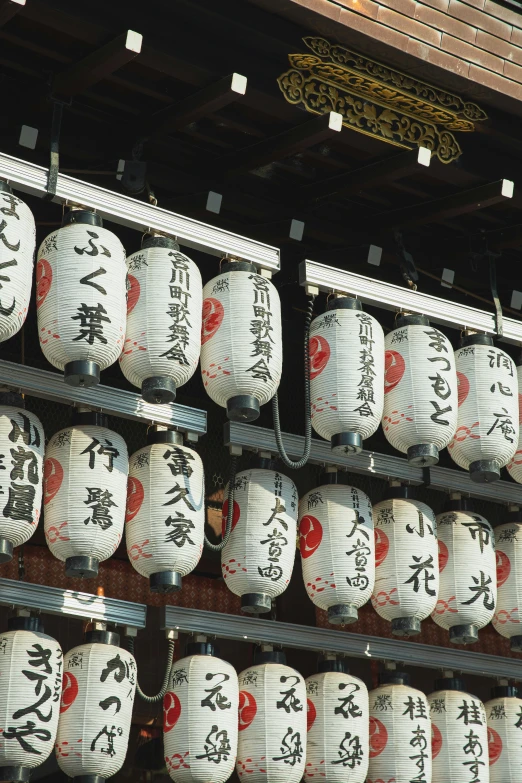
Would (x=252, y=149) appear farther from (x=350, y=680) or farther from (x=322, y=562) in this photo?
(x=350, y=680)

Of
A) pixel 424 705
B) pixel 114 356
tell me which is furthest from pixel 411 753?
pixel 114 356

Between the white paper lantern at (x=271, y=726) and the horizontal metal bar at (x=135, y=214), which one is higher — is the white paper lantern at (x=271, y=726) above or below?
below

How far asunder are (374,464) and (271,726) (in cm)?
180

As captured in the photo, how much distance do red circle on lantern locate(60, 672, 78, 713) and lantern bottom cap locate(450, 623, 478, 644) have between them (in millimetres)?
2456

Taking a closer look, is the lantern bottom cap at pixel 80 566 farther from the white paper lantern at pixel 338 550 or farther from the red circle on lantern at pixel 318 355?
the red circle on lantern at pixel 318 355

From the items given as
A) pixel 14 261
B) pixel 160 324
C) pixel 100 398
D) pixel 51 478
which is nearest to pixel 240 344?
pixel 160 324

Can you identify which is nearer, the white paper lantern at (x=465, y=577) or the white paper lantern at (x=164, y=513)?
the white paper lantern at (x=164, y=513)

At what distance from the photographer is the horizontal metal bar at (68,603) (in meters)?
6.20

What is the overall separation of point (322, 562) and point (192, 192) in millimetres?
2453

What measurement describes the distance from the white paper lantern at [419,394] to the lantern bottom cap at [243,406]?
95cm

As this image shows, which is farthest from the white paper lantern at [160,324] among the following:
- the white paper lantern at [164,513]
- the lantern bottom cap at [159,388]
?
the white paper lantern at [164,513]

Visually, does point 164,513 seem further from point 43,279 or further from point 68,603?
point 43,279

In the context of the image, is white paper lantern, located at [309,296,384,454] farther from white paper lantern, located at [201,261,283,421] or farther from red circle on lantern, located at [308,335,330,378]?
white paper lantern, located at [201,261,283,421]

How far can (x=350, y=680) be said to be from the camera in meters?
7.05
